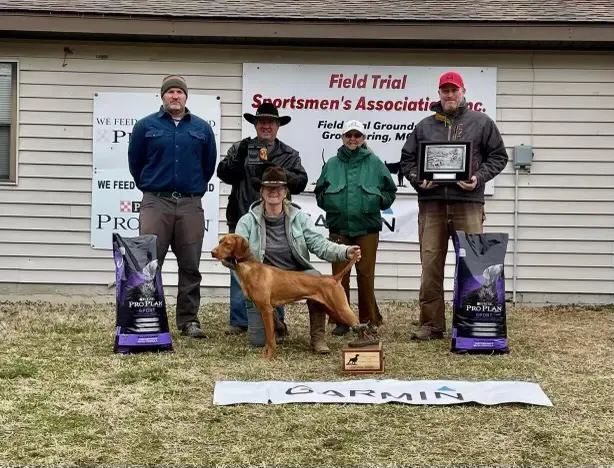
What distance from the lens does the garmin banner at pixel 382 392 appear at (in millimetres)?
3951

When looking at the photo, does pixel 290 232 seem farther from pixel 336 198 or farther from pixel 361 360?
A: pixel 361 360

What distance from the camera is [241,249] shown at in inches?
199

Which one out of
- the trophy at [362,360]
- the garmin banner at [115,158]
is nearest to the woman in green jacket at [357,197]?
the trophy at [362,360]

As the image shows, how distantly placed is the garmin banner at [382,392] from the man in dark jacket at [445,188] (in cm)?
146

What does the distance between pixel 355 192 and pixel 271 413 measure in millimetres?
2424

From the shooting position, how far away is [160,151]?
5645 millimetres

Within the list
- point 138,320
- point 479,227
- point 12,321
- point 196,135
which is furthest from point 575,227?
point 12,321

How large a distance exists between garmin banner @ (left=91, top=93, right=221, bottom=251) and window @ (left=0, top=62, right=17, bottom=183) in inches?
32.4

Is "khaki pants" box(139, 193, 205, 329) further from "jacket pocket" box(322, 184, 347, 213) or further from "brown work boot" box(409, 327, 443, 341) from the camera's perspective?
"brown work boot" box(409, 327, 443, 341)

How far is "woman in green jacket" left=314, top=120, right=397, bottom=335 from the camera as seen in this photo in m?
5.77

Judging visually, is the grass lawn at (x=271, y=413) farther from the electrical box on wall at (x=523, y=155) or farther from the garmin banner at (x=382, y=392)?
the electrical box on wall at (x=523, y=155)

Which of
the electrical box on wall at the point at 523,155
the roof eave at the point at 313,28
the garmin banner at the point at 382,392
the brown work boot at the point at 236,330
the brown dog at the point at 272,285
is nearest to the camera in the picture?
the garmin banner at the point at 382,392

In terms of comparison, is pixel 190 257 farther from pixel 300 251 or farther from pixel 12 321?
pixel 12 321

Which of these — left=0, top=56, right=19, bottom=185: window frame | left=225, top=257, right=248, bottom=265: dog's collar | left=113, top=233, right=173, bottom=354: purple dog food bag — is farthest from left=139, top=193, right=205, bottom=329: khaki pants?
left=0, top=56, right=19, bottom=185: window frame
